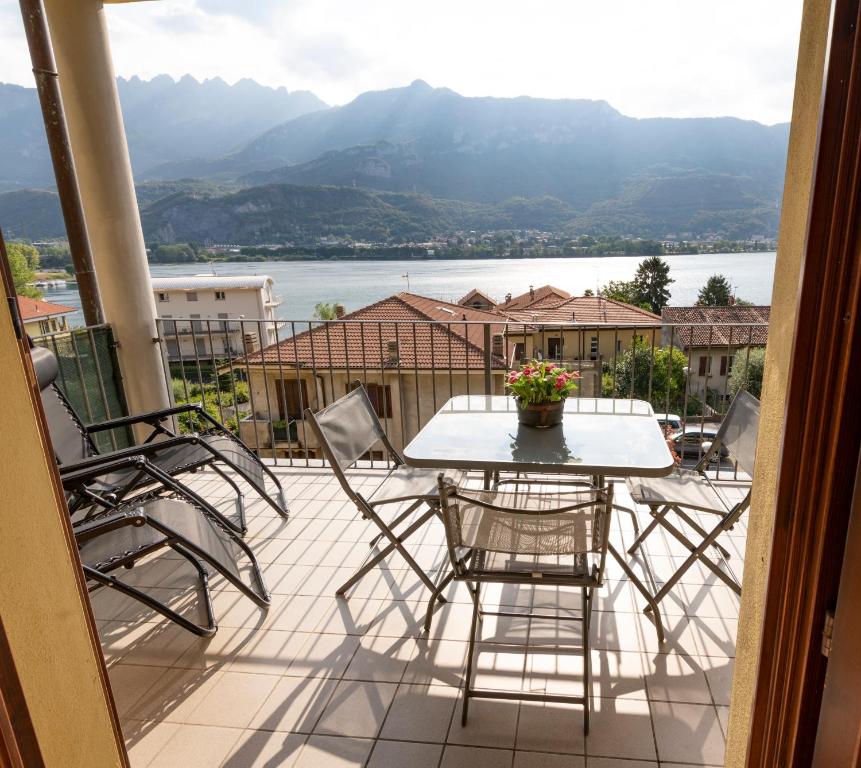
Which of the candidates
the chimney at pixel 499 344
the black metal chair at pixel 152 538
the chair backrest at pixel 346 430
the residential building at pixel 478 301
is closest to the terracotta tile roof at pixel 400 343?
the chimney at pixel 499 344

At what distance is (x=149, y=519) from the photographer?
2168 mm

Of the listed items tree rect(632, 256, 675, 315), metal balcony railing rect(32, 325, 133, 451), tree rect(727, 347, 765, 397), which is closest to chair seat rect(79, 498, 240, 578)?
metal balcony railing rect(32, 325, 133, 451)

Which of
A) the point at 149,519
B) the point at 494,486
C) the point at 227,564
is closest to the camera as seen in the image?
the point at 149,519

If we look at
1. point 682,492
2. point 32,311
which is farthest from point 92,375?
point 682,492

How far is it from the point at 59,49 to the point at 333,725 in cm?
424

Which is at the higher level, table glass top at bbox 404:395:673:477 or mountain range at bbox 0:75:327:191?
mountain range at bbox 0:75:327:191

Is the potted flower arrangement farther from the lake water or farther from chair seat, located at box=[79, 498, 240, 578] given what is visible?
the lake water

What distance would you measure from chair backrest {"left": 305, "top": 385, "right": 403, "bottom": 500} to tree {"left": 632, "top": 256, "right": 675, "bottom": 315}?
42.1 meters

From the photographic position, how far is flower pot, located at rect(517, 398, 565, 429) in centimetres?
269

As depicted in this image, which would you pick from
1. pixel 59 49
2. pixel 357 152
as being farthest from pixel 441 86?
pixel 59 49

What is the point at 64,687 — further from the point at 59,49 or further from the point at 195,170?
the point at 195,170

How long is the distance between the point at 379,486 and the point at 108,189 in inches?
112

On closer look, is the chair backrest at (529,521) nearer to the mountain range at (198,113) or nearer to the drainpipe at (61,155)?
the drainpipe at (61,155)

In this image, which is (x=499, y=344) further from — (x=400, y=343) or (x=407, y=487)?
(x=407, y=487)
